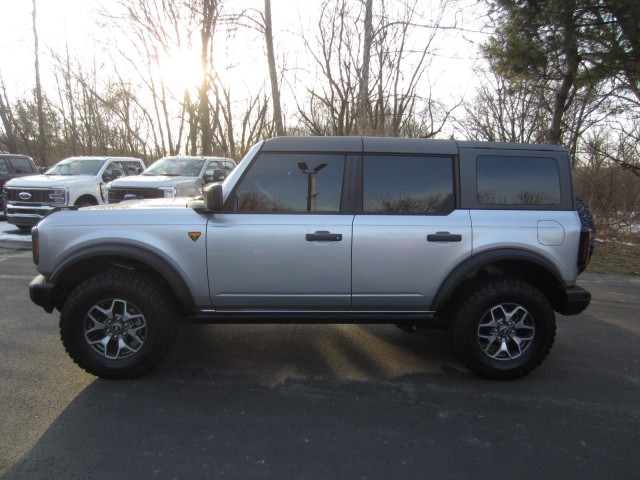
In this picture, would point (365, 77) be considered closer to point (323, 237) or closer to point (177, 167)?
point (177, 167)

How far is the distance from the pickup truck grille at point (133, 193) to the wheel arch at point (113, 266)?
6.18 meters

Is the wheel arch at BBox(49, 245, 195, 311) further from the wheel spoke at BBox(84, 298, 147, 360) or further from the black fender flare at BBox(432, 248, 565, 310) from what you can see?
the black fender flare at BBox(432, 248, 565, 310)

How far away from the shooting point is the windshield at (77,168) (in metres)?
11.7

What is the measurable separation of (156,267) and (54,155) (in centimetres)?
3634

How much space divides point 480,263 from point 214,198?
221 cm

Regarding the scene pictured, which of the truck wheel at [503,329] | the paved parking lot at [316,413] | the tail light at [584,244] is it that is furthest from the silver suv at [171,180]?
the tail light at [584,244]

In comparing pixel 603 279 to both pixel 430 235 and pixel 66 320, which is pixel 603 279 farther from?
pixel 66 320

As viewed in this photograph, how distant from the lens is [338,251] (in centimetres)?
361

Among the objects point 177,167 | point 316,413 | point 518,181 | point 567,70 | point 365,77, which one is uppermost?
point 365,77

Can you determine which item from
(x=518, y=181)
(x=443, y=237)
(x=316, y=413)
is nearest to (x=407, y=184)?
(x=443, y=237)

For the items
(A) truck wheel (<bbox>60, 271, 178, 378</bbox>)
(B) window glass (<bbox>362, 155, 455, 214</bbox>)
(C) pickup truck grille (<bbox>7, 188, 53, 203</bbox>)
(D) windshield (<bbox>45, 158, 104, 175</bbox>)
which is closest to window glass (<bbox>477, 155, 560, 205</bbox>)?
(B) window glass (<bbox>362, 155, 455, 214</bbox>)

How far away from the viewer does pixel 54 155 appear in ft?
111

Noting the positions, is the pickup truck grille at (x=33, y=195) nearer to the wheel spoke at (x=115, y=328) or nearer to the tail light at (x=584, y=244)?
the wheel spoke at (x=115, y=328)

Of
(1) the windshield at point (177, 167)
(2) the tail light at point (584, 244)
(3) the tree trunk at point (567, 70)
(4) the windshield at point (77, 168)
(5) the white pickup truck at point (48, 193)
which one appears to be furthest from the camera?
(4) the windshield at point (77, 168)
